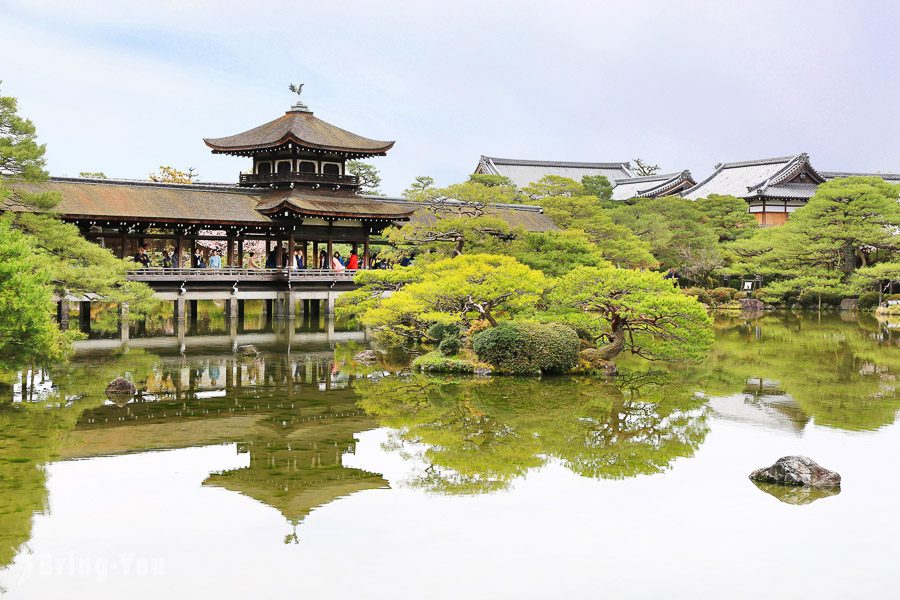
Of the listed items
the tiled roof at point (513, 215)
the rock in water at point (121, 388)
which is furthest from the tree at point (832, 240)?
the rock in water at point (121, 388)

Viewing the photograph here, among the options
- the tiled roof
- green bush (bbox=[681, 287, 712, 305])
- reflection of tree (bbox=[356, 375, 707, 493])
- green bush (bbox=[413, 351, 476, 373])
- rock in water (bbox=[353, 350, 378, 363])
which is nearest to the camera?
reflection of tree (bbox=[356, 375, 707, 493])

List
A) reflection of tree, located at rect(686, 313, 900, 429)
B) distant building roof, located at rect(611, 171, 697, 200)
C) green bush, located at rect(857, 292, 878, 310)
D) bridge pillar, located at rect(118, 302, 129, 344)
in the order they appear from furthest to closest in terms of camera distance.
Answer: distant building roof, located at rect(611, 171, 697, 200)
green bush, located at rect(857, 292, 878, 310)
bridge pillar, located at rect(118, 302, 129, 344)
reflection of tree, located at rect(686, 313, 900, 429)

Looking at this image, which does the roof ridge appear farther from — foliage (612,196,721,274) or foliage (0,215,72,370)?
foliage (0,215,72,370)

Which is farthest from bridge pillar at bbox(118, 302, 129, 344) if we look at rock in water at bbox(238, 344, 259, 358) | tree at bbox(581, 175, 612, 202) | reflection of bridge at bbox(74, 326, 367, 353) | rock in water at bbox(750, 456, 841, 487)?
tree at bbox(581, 175, 612, 202)

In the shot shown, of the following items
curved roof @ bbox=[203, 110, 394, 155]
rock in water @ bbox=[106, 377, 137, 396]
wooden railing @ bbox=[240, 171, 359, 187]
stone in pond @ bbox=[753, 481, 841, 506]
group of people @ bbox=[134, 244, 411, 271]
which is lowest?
stone in pond @ bbox=[753, 481, 841, 506]

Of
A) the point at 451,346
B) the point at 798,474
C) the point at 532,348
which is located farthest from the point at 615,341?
the point at 798,474

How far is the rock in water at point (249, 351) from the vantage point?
25847 mm

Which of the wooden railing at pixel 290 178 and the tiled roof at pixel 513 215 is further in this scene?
the tiled roof at pixel 513 215

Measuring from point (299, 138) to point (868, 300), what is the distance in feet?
93.0

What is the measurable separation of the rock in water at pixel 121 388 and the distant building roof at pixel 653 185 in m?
49.7

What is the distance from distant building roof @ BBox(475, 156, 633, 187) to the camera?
7450cm

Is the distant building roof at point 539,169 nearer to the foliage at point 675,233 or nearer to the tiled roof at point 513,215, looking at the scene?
the foliage at point 675,233

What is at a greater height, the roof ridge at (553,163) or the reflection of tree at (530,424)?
the roof ridge at (553,163)

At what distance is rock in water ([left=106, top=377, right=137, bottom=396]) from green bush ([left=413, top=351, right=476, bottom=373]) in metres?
6.81
